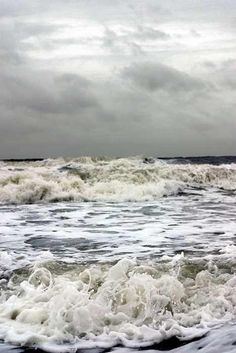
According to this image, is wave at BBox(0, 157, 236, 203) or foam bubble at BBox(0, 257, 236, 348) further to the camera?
wave at BBox(0, 157, 236, 203)

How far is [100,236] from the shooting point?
890 centimetres

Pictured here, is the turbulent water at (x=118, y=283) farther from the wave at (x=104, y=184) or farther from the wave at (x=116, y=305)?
the wave at (x=104, y=184)

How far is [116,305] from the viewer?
15.3 feet

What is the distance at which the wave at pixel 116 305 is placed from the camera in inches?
161

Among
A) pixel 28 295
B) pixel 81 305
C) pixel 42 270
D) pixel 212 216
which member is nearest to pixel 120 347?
pixel 81 305

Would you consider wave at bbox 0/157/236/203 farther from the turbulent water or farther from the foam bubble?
the foam bubble

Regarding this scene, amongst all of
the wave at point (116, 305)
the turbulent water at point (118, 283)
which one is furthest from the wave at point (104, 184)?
the wave at point (116, 305)

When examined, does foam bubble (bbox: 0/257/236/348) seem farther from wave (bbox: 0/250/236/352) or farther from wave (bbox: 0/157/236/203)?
wave (bbox: 0/157/236/203)

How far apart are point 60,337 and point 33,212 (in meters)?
9.71

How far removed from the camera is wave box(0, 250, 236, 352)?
4.09 meters

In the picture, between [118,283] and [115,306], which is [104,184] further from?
[115,306]

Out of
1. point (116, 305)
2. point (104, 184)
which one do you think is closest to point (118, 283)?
point (116, 305)

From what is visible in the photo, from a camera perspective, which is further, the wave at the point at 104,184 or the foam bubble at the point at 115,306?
the wave at the point at 104,184

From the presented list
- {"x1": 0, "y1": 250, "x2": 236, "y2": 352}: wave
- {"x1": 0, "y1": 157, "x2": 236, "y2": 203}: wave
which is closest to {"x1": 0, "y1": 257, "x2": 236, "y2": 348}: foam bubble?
{"x1": 0, "y1": 250, "x2": 236, "y2": 352}: wave
